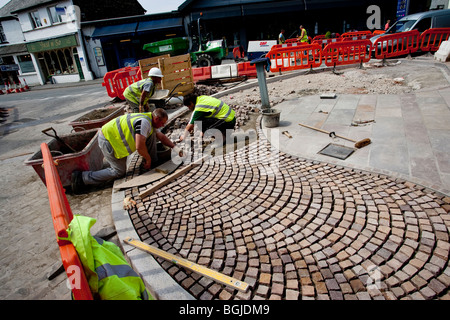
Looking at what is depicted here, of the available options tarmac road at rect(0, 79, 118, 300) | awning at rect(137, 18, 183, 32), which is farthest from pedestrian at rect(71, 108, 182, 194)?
awning at rect(137, 18, 183, 32)

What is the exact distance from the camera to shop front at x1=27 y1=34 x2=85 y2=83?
25.7 metres

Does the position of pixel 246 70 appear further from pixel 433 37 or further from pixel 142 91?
pixel 433 37

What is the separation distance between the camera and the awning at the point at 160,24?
23406 millimetres

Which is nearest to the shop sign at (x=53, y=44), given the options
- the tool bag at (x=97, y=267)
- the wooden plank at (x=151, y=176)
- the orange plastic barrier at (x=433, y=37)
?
the wooden plank at (x=151, y=176)

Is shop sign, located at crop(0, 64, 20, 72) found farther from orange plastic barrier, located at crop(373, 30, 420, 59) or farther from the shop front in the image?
orange plastic barrier, located at crop(373, 30, 420, 59)

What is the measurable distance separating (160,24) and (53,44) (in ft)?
39.1

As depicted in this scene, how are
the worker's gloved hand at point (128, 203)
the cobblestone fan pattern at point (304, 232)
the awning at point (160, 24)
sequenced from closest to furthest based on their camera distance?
1. the cobblestone fan pattern at point (304, 232)
2. the worker's gloved hand at point (128, 203)
3. the awning at point (160, 24)

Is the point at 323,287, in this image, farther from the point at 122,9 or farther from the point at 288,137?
the point at 122,9

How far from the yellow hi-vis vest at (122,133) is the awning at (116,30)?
23.3 m

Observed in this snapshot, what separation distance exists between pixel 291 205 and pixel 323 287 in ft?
4.14

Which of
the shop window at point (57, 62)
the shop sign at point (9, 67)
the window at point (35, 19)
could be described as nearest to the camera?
the window at point (35, 19)

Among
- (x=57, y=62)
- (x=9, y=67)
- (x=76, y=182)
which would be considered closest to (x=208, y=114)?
(x=76, y=182)

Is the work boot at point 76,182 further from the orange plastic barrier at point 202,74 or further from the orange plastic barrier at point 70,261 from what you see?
the orange plastic barrier at point 202,74

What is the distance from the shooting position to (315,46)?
11227 mm
